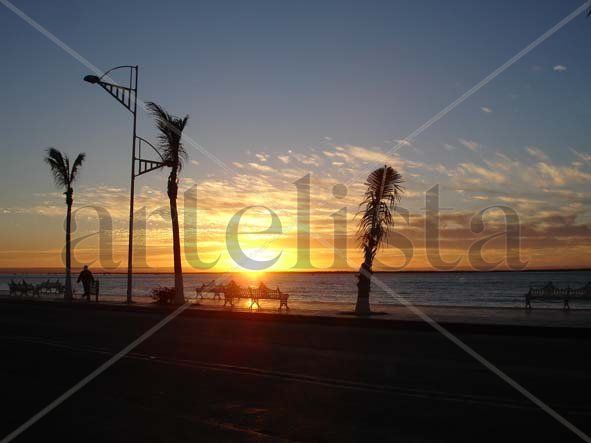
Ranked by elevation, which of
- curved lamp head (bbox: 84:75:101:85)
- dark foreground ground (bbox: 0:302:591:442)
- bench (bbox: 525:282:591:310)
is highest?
curved lamp head (bbox: 84:75:101:85)

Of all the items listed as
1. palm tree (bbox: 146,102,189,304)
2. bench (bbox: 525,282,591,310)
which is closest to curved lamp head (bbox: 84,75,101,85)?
palm tree (bbox: 146,102,189,304)

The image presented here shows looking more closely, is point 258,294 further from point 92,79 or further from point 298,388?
point 298,388

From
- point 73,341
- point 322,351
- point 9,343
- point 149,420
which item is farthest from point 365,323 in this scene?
point 149,420

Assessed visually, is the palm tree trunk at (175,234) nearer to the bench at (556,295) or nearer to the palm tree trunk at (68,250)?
the palm tree trunk at (68,250)

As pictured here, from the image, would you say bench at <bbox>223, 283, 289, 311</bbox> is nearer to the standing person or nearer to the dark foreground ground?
the standing person

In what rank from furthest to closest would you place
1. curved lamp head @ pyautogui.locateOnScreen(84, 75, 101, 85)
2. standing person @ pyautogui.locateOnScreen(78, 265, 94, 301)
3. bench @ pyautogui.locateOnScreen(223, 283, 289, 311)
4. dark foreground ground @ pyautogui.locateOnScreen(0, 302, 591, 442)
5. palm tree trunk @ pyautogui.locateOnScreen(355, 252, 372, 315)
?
1. standing person @ pyautogui.locateOnScreen(78, 265, 94, 301)
2. curved lamp head @ pyautogui.locateOnScreen(84, 75, 101, 85)
3. bench @ pyautogui.locateOnScreen(223, 283, 289, 311)
4. palm tree trunk @ pyautogui.locateOnScreen(355, 252, 372, 315)
5. dark foreground ground @ pyautogui.locateOnScreen(0, 302, 591, 442)

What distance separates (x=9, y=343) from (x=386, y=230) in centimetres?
1373

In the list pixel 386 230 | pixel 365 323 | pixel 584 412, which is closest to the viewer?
pixel 584 412

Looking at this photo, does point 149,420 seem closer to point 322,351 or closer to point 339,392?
point 339,392

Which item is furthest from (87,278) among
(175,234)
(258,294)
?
(258,294)

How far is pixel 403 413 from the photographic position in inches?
288

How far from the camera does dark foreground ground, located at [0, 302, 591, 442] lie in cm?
668

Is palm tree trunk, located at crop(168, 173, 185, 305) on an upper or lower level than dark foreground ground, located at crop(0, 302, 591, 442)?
upper

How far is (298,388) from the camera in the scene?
8977 millimetres
